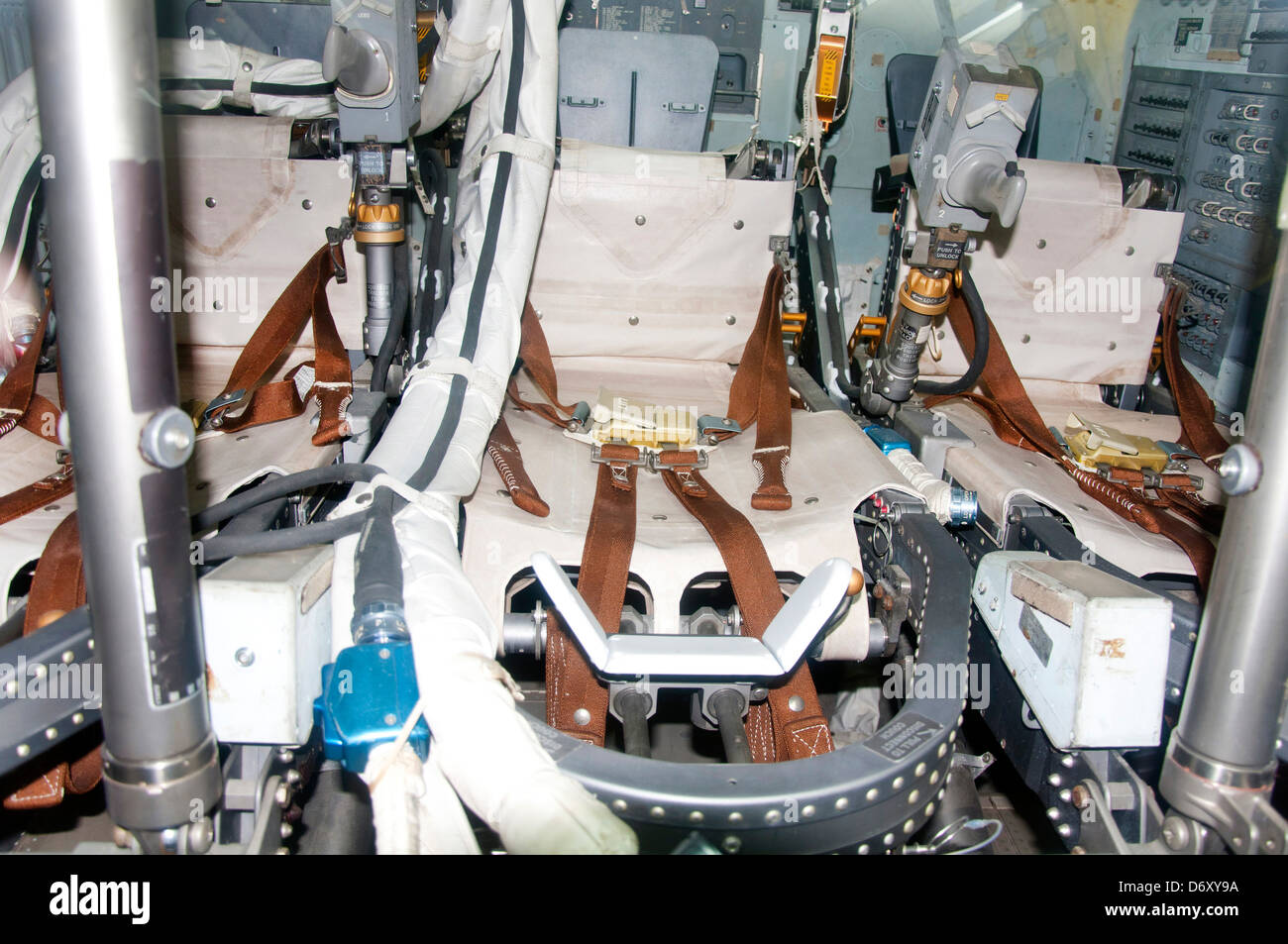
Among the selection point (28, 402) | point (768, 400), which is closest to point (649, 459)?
point (768, 400)

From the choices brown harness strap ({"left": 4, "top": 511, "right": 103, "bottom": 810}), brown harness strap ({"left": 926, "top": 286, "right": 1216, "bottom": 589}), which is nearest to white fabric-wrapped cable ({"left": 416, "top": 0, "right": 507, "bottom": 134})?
brown harness strap ({"left": 4, "top": 511, "right": 103, "bottom": 810})

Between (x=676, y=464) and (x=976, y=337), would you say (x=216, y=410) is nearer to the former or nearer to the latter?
(x=676, y=464)

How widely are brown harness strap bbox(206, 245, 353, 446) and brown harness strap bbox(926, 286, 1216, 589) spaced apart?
74.2 inches

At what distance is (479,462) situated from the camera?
2.14 m

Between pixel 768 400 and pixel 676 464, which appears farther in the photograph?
pixel 768 400

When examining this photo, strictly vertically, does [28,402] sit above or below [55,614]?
above

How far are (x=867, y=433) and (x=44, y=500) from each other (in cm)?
215

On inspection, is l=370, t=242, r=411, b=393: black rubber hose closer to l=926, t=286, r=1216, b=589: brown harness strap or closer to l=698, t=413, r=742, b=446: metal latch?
l=698, t=413, r=742, b=446: metal latch

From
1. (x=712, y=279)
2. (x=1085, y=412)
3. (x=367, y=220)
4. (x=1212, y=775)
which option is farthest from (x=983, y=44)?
(x=1212, y=775)

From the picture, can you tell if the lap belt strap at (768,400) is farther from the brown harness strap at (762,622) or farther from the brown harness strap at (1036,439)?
the brown harness strap at (1036,439)

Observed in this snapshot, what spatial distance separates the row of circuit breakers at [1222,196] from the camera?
3.08m

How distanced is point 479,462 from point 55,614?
0.89 metres

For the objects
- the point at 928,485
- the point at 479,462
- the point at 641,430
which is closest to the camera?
the point at 479,462

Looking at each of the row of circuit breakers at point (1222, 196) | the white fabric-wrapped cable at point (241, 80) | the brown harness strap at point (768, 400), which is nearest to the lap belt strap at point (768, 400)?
the brown harness strap at point (768, 400)
